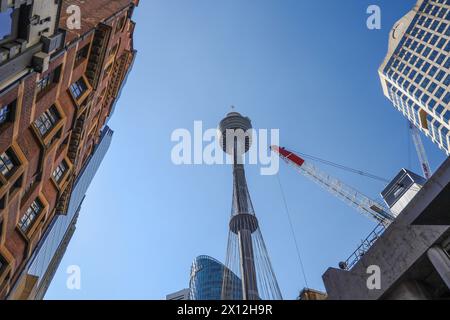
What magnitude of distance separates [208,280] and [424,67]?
103m

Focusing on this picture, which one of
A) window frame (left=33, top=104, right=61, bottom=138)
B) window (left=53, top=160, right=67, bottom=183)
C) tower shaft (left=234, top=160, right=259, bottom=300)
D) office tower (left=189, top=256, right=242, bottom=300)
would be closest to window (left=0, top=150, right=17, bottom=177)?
window frame (left=33, top=104, right=61, bottom=138)

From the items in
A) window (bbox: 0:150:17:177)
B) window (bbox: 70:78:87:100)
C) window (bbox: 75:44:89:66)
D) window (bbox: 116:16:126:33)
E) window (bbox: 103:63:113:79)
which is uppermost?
window (bbox: 116:16:126:33)

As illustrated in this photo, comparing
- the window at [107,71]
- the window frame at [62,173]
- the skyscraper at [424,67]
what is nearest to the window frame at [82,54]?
the window at [107,71]

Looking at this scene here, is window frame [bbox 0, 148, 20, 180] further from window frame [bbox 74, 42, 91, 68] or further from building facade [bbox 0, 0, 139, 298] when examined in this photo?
window frame [bbox 74, 42, 91, 68]

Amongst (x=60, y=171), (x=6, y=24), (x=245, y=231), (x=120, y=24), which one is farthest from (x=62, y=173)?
(x=245, y=231)

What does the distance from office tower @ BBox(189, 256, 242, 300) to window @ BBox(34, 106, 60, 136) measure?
4153 inches

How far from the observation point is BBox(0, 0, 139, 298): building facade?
62.7 ft

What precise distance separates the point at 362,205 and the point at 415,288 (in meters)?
75.8

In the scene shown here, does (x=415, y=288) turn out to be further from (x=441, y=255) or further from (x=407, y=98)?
(x=407, y=98)

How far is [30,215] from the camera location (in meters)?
27.6

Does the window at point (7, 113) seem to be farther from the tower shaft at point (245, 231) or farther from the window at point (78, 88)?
the tower shaft at point (245, 231)

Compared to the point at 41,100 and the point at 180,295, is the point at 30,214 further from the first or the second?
the point at 180,295

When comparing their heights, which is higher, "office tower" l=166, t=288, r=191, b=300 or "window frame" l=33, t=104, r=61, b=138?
"office tower" l=166, t=288, r=191, b=300
